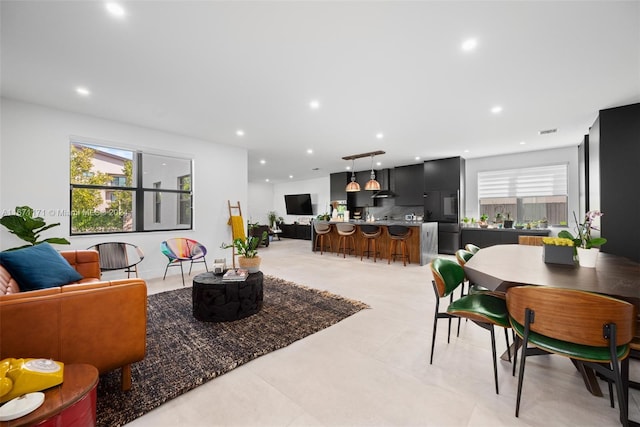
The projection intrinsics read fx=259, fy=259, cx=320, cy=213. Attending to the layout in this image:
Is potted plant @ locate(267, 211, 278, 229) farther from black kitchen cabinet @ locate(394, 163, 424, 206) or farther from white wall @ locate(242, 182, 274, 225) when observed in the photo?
black kitchen cabinet @ locate(394, 163, 424, 206)

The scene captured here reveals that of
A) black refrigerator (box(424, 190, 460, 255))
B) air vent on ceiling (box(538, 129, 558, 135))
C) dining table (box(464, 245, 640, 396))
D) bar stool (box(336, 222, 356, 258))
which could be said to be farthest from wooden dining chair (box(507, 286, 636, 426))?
black refrigerator (box(424, 190, 460, 255))

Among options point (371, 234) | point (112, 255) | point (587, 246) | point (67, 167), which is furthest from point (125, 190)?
point (587, 246)

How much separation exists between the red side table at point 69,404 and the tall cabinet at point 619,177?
19.2ft

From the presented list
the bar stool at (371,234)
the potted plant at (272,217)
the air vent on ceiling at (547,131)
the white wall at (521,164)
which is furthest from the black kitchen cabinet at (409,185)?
the potted plant at (272,217)

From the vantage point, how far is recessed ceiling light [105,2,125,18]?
6.49 feet

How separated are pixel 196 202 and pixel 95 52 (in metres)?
3.29

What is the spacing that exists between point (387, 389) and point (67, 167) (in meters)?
5.35

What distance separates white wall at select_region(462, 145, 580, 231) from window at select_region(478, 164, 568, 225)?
11cm

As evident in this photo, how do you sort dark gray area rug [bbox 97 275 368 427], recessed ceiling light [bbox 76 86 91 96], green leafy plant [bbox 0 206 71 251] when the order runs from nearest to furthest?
1. dark gray area rug [bbox 97 275 368 427]
2. green leafy plant [bbox 0 206 71 251]
3. recessed ceiling light [bbox 76 86 91 96]

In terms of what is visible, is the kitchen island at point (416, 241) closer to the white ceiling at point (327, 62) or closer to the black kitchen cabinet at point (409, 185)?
the black kitchen cabinet at point (409, 185)

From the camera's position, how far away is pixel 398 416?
1579 millimetres

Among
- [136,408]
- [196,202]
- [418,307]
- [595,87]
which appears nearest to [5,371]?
[136,408]

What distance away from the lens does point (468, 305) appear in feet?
6.60

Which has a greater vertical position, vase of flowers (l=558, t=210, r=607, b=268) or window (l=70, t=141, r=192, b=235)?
window (l=70, t=141, r=192, b=235)
